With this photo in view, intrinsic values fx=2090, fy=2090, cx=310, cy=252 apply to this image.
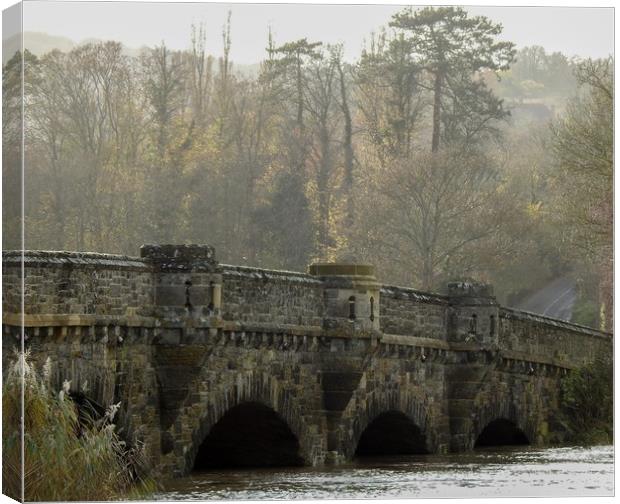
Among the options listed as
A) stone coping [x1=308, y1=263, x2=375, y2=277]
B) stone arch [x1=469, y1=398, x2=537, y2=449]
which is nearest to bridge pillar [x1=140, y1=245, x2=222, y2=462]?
stone coping [x1=308, y1=263, x2=375, y2=277]

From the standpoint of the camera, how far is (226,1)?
30.6 meters

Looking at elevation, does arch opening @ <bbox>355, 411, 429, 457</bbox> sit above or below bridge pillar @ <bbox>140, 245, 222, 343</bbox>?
below

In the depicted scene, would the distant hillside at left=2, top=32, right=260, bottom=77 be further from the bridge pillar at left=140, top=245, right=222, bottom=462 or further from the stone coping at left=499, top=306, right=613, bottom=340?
the stone coping at left=499, top=306, right=613, bottom=340

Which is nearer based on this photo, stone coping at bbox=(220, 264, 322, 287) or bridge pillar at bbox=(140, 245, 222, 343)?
bridge pillar at bbox=(140, 245, 222, 343)

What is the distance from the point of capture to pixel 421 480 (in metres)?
34.2

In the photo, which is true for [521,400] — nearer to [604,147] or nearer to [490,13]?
[604,147]

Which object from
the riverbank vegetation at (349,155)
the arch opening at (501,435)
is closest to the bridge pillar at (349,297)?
the riverbank vegetation at (349,155)

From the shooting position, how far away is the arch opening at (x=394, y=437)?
44.4 m

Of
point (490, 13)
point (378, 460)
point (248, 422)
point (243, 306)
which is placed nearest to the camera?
point (490, 13)

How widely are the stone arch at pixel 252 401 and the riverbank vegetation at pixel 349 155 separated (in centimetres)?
563

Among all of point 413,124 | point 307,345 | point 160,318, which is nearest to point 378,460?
point 307,345

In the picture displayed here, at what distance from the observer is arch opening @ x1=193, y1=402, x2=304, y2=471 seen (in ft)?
128

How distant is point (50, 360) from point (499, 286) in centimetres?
2024

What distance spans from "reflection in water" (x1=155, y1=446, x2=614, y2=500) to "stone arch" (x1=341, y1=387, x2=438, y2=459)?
1.85 ft
